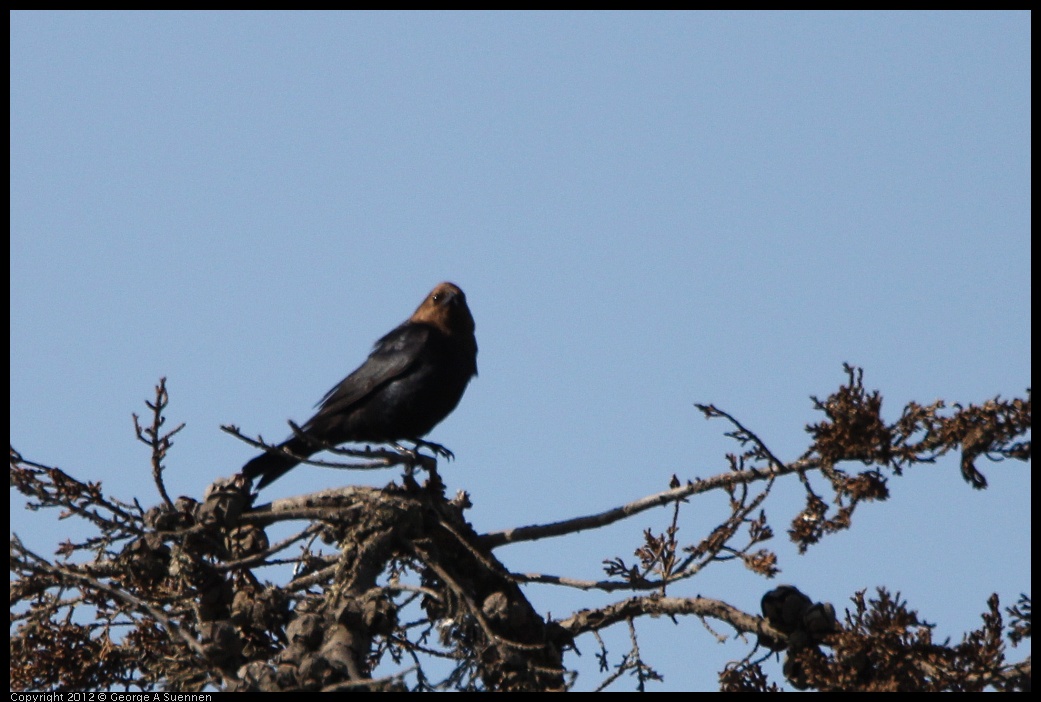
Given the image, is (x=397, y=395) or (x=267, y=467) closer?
(x=267, y=467)

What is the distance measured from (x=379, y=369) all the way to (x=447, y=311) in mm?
826

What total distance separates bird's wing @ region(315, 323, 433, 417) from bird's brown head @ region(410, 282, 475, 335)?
28 centimetres

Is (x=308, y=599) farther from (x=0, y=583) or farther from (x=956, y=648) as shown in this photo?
(x=956, y=648)

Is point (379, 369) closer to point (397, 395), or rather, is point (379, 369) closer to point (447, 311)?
point (397, 395)

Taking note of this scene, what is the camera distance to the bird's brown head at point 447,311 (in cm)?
752

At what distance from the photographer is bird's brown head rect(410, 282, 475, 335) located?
7517 mm

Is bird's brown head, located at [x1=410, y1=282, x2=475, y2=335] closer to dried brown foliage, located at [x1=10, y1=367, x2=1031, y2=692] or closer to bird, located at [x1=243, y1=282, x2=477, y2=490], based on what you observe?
bird, located at [x1=243, y1=282, x2=477, y2=490]

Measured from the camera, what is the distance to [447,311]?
24.9 feet

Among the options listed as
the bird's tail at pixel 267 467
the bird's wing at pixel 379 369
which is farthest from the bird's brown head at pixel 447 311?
the bird's tail at pixel 267 467

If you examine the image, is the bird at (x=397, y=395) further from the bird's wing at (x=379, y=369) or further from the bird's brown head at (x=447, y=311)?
the bird's brown head at (x=447, y=311)

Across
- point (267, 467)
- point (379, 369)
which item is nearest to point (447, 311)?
point (379, 369)

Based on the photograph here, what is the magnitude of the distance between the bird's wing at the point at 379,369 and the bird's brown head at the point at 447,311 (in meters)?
0.28

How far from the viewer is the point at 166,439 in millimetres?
4762
